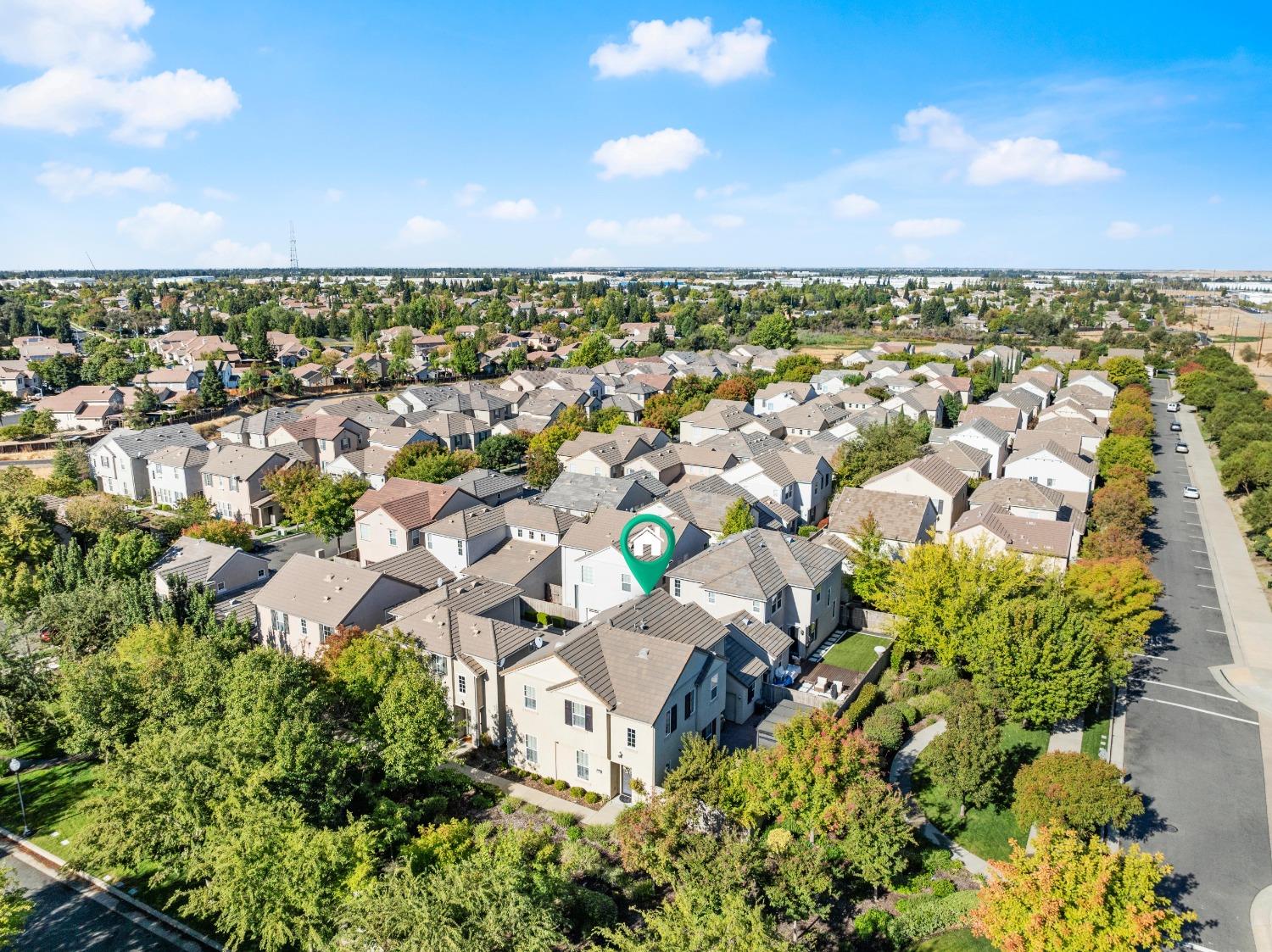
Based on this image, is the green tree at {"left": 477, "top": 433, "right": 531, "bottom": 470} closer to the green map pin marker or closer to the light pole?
the green map pin marker

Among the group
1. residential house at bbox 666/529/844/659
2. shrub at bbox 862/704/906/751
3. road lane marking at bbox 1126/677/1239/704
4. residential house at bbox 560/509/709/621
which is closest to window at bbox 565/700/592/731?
residential house at bbox 666/529/844/659

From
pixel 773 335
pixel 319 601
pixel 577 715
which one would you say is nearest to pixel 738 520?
pixel 577 715

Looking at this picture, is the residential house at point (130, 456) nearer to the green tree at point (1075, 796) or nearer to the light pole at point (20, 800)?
the light pole at point (20, 800)

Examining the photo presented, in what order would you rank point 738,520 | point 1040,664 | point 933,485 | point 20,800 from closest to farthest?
point 20,800 < point 1040,664 < point 738,520 < point 933,485

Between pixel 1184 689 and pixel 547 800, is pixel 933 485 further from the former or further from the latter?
pixel 547 800

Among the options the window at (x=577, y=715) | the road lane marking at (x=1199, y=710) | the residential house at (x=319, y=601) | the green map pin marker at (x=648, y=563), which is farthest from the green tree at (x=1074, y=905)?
the residential house at (x=319, y=601)

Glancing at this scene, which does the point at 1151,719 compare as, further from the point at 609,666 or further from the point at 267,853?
the point at 267,853
